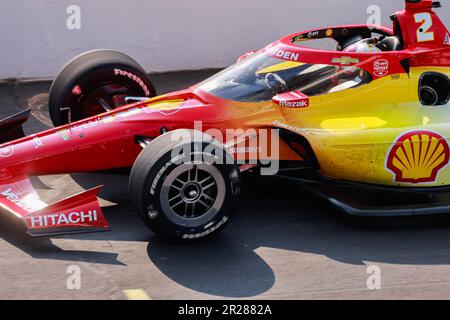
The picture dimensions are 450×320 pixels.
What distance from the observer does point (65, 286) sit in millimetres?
4559

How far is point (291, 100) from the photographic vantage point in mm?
5391

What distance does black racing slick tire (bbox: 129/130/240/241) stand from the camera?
4.82m

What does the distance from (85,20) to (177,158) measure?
463 centimetres

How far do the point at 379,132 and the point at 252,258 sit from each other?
4.41 ft

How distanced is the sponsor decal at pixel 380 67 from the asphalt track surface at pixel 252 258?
3.57ft

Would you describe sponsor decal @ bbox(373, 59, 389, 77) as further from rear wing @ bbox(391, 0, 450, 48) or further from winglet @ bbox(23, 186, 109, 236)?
winglet @ bbox(23, 186, 109, 236)

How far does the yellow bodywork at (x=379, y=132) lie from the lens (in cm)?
538

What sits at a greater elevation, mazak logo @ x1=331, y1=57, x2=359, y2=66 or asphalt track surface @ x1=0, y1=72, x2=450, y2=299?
mazak logo @ x1=331, y1=57, x2=359, y2=66

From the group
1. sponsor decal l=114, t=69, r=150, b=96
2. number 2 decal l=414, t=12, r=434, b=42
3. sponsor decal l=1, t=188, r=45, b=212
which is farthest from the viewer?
sponsor decal l=114, t=69, r=150, b=96

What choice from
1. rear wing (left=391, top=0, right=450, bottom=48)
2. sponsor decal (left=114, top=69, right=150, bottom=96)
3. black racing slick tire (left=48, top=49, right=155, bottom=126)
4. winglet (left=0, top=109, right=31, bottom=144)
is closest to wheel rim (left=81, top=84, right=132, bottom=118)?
black racing slick tire (left=48, top=49, right=155, bottom=126)

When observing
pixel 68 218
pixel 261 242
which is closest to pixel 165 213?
pixel 68 218

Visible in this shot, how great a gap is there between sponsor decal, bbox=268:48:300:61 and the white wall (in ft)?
12.0

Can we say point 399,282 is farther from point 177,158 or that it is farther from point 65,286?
point 65,286

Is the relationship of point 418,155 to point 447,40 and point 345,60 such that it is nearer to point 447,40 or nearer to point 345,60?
point 345,60
